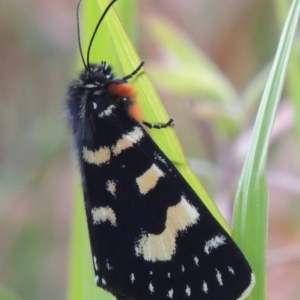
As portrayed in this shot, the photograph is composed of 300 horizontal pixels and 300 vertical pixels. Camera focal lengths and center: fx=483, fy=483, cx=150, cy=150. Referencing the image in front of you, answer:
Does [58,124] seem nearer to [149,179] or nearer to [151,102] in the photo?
[149,179]

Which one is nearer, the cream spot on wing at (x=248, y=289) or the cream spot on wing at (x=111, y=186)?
the cream spot on wing at (x=248, y=289)

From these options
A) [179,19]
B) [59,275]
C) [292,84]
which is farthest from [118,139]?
[179,19]

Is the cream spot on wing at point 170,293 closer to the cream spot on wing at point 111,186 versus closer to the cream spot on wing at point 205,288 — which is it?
the cream spot on wing at point 205,288

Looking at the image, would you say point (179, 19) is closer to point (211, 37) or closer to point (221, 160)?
point (211, 37)

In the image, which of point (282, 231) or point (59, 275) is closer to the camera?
A: point (282, 231)

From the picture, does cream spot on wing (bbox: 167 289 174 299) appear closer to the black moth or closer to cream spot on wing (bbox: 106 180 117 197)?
the black moth

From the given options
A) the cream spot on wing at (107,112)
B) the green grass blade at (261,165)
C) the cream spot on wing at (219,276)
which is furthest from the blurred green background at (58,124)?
the green grass blade at (261,165)
